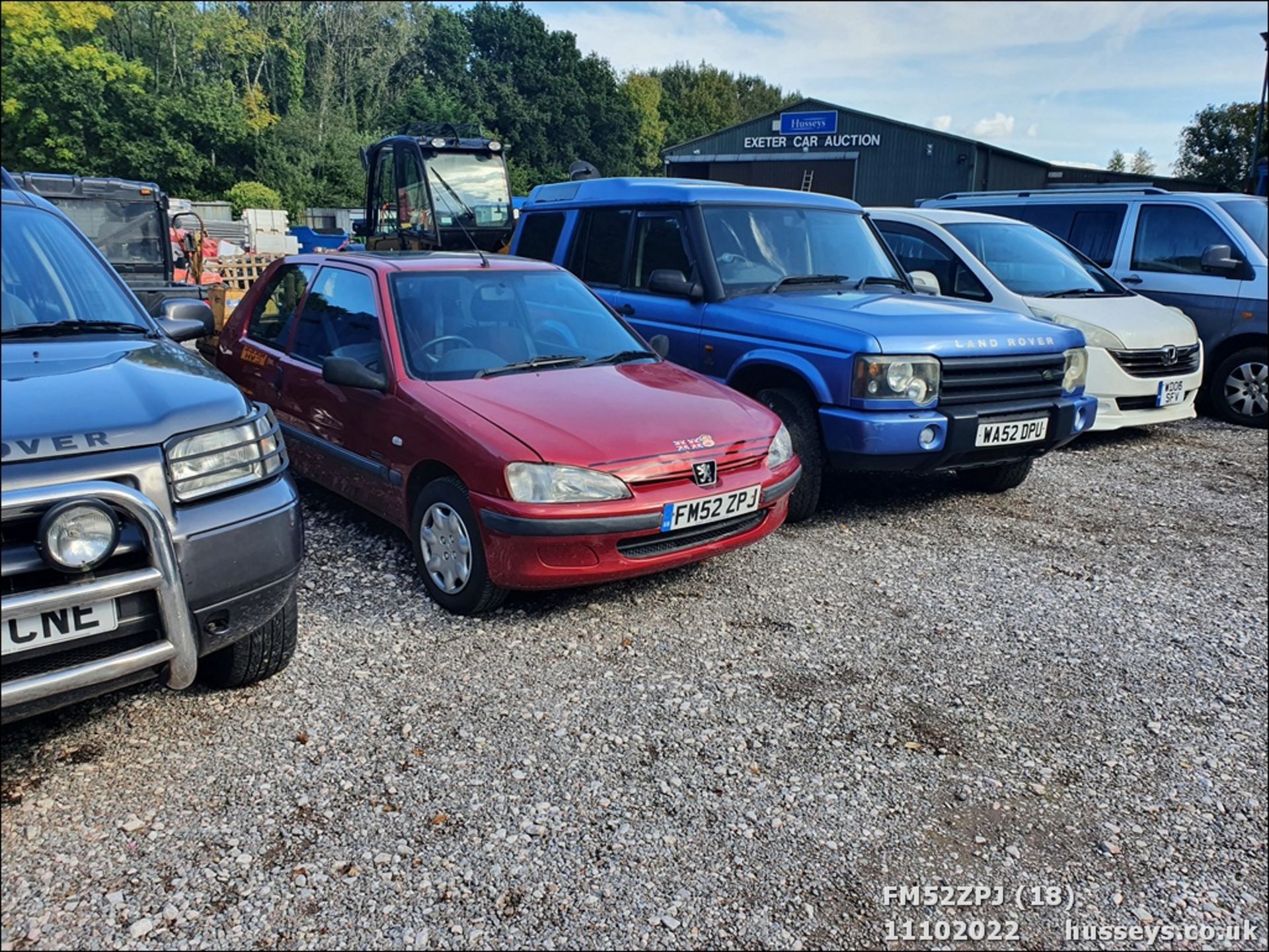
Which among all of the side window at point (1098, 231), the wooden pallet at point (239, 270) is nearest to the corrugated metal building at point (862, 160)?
the wooden pallet at point (239, 270)

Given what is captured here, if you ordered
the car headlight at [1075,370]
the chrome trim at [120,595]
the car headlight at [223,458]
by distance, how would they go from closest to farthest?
the chrome trim at [120,595], the car headlight at [223,458], the car headlight at [1075,370]

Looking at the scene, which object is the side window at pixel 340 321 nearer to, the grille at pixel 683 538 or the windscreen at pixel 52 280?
the windscreen at pixel 52 280

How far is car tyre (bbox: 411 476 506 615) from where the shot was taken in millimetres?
3922

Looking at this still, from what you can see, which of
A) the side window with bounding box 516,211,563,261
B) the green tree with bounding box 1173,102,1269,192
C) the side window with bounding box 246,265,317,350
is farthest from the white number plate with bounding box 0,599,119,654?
the green tree with bounding box 1173,102,1269,192

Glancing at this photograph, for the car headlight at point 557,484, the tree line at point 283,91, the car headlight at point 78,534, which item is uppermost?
the tree line at point 283,91

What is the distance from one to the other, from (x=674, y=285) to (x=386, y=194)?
33.8 feet

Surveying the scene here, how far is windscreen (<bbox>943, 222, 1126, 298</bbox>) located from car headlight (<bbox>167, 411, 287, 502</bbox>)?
6.61 metres

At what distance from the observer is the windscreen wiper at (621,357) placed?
15.7 ft

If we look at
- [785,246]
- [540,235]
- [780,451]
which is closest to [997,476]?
[785,246]

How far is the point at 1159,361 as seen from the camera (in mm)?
7652

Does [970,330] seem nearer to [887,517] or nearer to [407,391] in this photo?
[887,517]

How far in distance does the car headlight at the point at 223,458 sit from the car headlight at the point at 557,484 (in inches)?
37.9

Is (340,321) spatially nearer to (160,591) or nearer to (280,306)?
(280,306)

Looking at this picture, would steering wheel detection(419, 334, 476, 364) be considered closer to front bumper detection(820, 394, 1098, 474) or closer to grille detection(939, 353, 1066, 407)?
front bumper detection(820, 394, 1098, 474)
